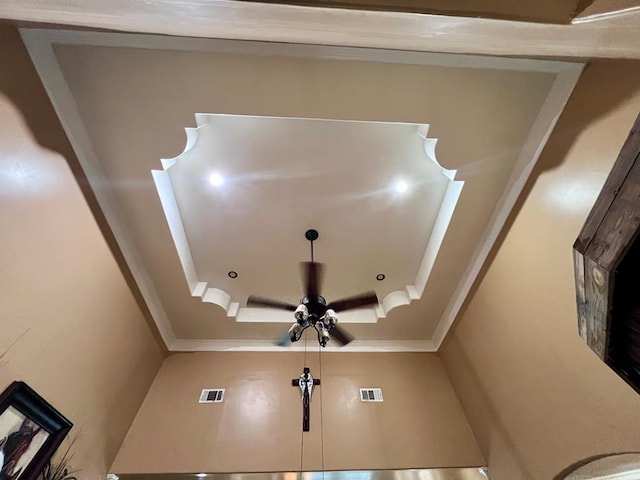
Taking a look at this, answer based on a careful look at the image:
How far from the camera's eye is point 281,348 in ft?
14.0

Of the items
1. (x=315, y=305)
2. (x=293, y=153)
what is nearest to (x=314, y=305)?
(x=315, y=305)

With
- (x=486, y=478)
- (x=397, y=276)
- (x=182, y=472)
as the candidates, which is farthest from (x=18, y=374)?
(x=486, y=478)

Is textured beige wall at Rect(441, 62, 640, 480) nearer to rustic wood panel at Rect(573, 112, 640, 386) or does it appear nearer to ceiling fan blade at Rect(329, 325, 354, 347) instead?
ceiling fan blade at Rect(329, 325, 354, 347)

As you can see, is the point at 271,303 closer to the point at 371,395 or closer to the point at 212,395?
the point at 212,395

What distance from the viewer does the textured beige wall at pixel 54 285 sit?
77.8 inches

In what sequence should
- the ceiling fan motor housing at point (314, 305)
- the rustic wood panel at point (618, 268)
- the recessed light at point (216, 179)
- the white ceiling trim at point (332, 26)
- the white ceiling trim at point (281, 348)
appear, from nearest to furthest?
the rustic wood panel at point (618, 268) → the white ceiling trim at point (332, 26) → the ceiling fan motor housing at point (314, 305) → the recessed light at point (216, 179) → the white ceiling trim at point (281, 348)

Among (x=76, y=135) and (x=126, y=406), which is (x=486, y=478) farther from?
(x=76, y=135)

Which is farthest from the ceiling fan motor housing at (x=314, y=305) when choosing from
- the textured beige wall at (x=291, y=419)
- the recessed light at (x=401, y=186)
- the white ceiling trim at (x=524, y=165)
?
the white ceiling trim at (x=524, y=165)

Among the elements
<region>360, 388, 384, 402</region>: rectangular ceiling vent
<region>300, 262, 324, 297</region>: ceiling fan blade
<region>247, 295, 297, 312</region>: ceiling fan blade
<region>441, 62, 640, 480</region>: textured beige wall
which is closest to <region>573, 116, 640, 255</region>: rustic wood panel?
<region>441, 62, 640, 480</region>: textured beige wall

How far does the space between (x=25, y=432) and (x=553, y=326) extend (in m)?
3.79

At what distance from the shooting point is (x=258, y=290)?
3988 mm

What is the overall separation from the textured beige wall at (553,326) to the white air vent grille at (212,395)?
286cm

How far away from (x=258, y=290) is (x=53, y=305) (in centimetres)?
202

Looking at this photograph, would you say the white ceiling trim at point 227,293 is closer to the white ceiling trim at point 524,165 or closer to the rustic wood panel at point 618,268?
the white ceiling trim at point 524,165
